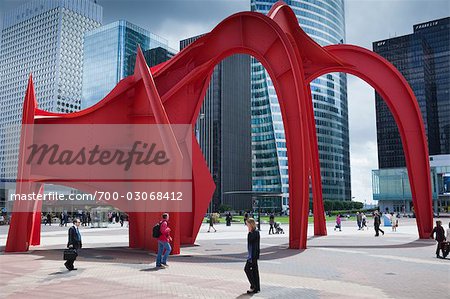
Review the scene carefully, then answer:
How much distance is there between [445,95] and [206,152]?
90699 millimetres

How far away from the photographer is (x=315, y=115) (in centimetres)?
11156

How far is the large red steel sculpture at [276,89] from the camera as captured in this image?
16.4 m

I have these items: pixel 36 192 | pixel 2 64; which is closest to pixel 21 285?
pixel 36 192

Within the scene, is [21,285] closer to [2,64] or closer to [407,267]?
[407,267]

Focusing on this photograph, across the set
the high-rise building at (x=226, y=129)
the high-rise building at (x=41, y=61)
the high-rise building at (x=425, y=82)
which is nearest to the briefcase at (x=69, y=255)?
the high-rise building at (x=226, y=129)

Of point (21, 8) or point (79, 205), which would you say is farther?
point (21, 8)

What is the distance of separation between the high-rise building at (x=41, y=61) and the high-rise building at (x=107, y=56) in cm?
1037

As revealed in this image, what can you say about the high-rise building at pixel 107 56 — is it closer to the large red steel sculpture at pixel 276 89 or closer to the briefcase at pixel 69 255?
the large red steel sculpture at pixel 276 89

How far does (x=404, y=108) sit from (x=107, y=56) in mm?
135585

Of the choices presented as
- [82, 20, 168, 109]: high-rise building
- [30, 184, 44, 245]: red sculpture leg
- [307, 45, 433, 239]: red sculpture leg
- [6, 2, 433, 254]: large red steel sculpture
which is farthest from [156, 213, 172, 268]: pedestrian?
[82, 20, 168, 109]: high-rise building

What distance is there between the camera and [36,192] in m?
17.8

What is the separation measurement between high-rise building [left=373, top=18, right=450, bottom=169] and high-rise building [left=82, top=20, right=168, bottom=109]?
307 ft

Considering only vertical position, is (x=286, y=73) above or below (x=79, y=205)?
above

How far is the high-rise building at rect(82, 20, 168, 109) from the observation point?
142 metres
